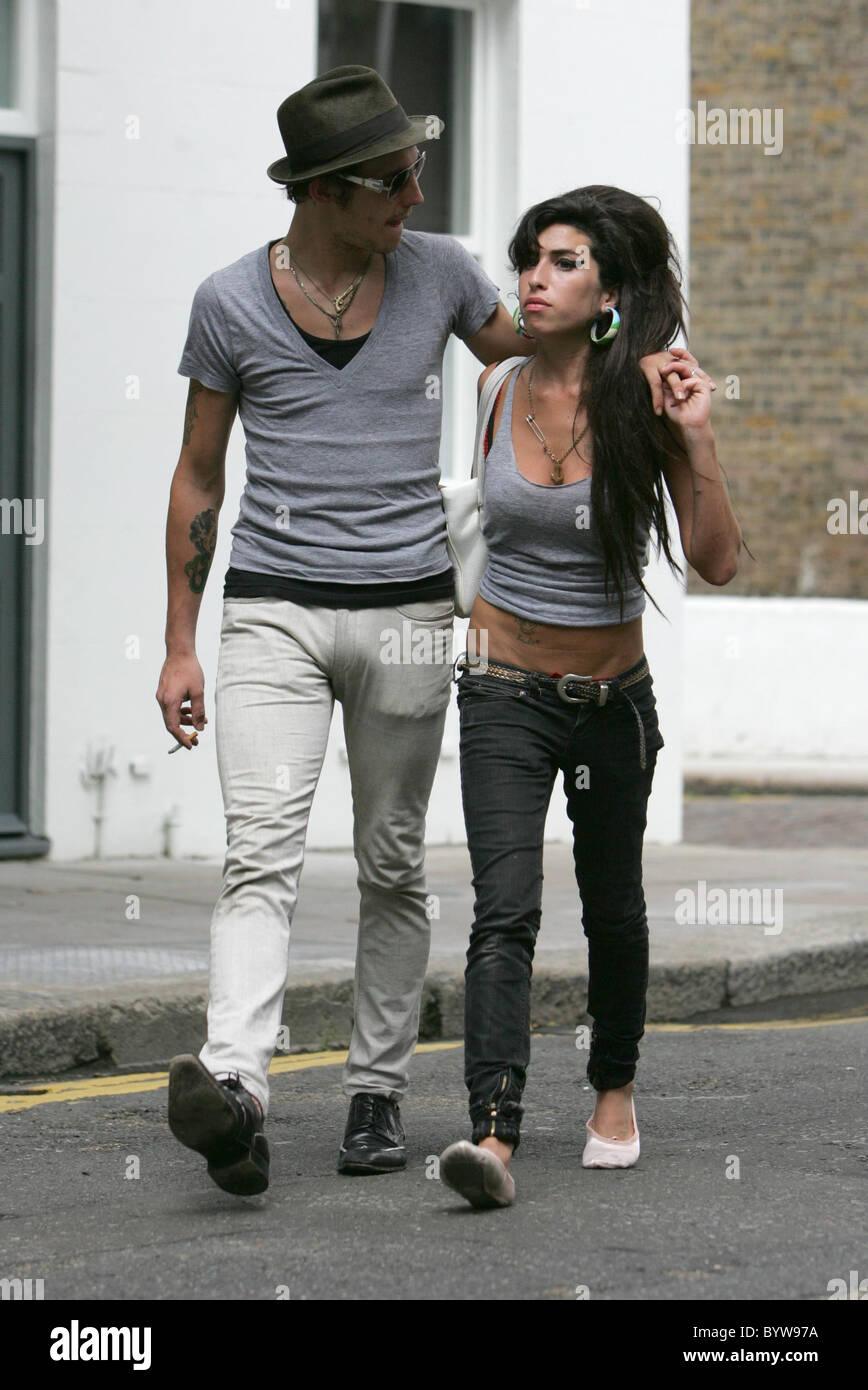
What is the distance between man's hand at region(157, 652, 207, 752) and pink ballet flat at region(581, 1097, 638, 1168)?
1.16m

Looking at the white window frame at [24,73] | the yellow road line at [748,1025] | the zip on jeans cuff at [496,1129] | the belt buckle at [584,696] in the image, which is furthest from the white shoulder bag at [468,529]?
the white window frame at [24,73]

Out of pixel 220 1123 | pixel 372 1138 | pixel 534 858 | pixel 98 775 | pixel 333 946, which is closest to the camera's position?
pixel 220 1123

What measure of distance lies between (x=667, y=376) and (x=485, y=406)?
1.44 ft

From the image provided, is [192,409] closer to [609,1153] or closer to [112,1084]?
[609,1153]

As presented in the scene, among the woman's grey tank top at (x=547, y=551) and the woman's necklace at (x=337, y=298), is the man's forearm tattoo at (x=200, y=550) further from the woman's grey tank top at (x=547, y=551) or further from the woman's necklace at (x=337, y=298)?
the woman's grey tank top at (x=547, y=551)

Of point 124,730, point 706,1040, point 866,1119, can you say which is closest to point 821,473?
point 124,730

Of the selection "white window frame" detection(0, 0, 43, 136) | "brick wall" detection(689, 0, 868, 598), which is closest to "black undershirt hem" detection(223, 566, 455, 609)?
"white window frame" detection(0, 0, 43, 136)

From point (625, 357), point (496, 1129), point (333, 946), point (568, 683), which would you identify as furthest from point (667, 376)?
point (333, 946)

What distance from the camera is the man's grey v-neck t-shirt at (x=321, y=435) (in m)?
4.08

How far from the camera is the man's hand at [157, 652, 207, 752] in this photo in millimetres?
4145

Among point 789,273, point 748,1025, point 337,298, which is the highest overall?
point 789,273

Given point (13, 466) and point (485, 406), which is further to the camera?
point (13, 466)

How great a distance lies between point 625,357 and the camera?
4.04 metres

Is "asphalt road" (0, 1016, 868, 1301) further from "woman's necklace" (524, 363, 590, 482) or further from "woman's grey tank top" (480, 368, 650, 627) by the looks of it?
"woman's necklace" (524, 363, 590, 482)
